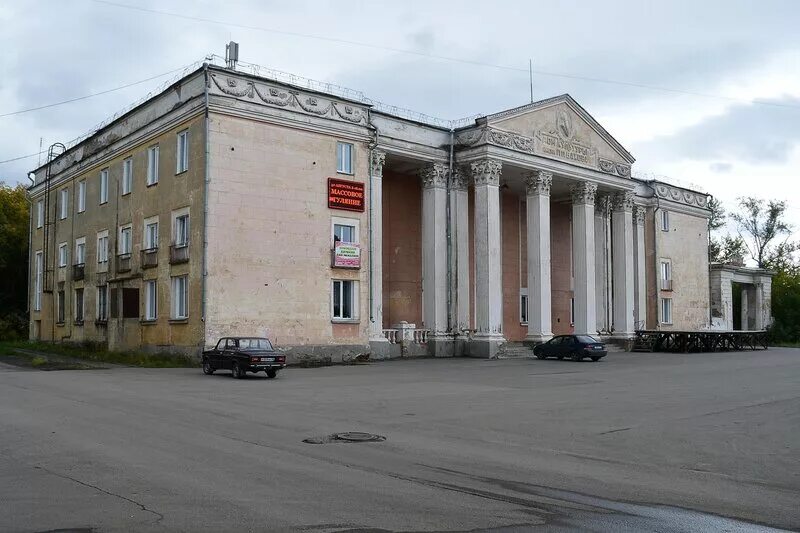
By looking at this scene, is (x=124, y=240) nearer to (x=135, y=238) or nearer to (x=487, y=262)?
(x=135, y=238)

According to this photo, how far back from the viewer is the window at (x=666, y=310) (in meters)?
53.7

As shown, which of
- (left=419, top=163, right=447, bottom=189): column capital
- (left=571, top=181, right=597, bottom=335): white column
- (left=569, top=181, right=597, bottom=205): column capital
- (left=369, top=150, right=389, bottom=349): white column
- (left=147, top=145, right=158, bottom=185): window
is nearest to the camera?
(left=147, top=145, right=158, bottom=185): window

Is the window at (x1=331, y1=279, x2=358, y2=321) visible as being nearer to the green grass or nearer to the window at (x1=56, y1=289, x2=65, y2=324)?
the green grass

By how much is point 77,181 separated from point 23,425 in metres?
33.5

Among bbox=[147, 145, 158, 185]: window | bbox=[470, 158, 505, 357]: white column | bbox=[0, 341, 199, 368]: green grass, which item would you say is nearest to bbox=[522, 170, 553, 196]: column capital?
bbox=[470, 158, 505, 357]: white column

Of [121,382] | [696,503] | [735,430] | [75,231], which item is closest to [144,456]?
[696,503]

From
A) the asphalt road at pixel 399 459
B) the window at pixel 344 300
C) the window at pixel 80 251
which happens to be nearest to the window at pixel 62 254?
the window at pixel 80 251

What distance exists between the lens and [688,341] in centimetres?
4591

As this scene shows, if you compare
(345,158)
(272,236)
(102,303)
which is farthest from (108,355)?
(345,158)

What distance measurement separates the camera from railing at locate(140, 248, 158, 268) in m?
33.8

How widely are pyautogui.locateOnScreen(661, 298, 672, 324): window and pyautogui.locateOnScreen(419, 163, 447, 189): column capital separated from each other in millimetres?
22877

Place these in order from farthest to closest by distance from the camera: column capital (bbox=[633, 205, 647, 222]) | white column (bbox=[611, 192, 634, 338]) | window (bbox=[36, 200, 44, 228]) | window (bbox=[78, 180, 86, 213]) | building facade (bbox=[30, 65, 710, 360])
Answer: column capital (bbox=[633, 205, 647, 222]) → window (bbox=[36, 200, 44, 228]) → white column (bbox=[611, 192, 634, 338]) → window (bbox=[78, 180, 86, 213]) → building facade (bbox=[30, 65, 710, 360])

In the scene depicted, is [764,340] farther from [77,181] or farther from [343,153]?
[77,181]

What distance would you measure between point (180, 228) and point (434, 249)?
1322cm
